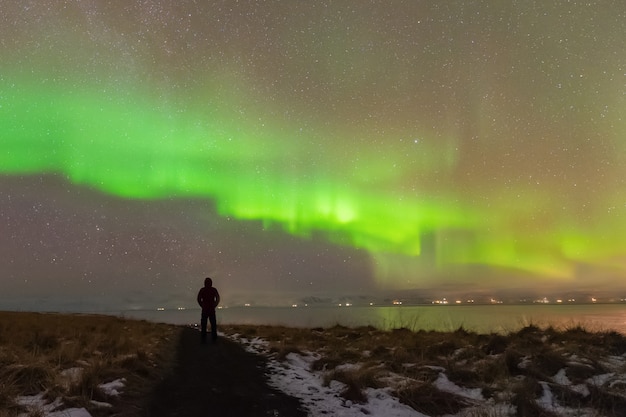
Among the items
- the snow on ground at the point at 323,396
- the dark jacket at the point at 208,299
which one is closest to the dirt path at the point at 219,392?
the snow on ground at the point at 323,396

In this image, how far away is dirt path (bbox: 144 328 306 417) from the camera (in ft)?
27.0

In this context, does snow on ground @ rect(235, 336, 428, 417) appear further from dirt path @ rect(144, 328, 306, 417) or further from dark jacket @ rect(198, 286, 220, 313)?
dark jacket @ rect(198, 286, 220, 313)

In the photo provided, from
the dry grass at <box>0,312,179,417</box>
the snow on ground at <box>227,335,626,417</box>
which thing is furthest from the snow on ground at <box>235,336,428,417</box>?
the dry grass at <box>0,312,179,417</box>

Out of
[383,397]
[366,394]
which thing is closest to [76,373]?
[366,394]

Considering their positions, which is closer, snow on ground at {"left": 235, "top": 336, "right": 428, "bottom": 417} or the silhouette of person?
snow on ground at {"left": 235, "top": 336, "right": 428, "bottom": 417}

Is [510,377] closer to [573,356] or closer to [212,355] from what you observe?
[573,356]

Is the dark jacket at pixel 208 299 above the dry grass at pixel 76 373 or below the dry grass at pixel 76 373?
above

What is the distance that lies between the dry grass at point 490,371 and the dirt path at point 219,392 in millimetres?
1620

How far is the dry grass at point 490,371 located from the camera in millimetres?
8594

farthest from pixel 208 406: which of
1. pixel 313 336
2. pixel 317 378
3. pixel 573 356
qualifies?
pixel 313 336

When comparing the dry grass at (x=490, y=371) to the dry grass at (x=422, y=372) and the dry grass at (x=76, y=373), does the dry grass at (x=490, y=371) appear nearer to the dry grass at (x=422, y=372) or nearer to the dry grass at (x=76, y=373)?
the dry grass at (x=422, y=372)

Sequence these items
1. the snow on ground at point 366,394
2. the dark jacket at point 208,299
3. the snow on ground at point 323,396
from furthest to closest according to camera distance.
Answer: the dark jacket at point 208,299
the snow on ground at point 323,396
the snow on ground at point 366,394

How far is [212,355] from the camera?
1455 centimetres

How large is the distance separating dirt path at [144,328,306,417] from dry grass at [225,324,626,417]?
162 centimetres
